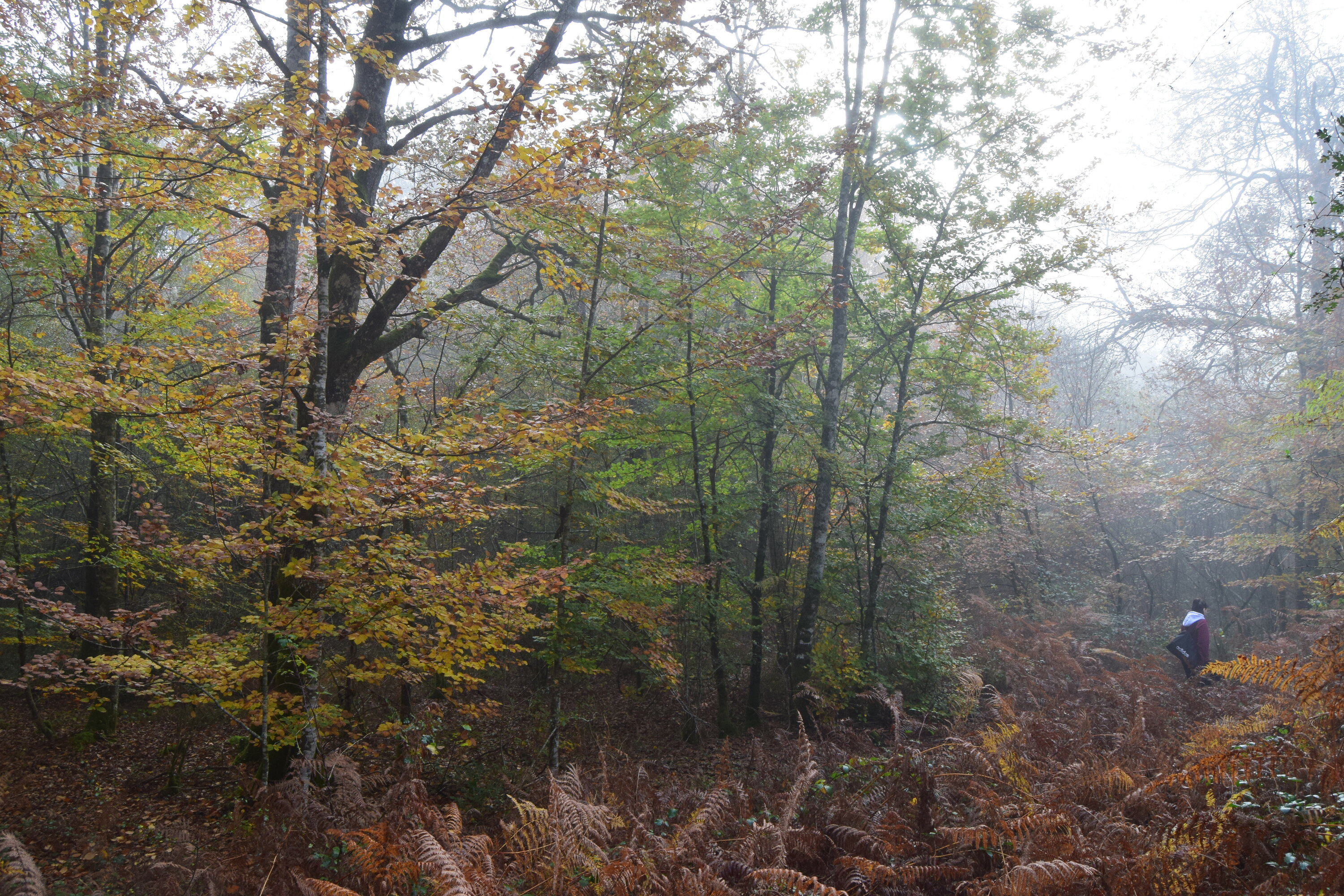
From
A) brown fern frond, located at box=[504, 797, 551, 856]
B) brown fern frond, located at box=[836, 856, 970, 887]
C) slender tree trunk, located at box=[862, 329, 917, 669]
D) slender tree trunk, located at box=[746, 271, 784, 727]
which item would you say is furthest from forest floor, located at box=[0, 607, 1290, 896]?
slender tree trunk, located at box=[862, 329, 917, 669]

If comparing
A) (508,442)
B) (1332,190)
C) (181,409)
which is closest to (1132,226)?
(1332,190)

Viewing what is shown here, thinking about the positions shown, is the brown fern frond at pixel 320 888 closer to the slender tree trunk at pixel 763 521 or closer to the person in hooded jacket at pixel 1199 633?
the slender tree trunk at pixel 763 521

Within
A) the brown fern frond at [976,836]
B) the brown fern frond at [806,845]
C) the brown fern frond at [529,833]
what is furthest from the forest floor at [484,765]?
the brown fern frond at [529,833]

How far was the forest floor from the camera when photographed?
Result: 4.62 metres

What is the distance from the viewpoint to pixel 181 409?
4.55 metres

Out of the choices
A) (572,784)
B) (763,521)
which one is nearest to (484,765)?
(572,784)

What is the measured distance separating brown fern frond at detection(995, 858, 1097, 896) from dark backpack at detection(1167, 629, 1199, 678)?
31.2ft

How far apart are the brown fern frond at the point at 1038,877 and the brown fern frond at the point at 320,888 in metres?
2.94

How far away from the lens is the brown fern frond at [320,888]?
2984 millimetres

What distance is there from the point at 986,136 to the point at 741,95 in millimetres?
4122

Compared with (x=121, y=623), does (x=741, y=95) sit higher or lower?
higher

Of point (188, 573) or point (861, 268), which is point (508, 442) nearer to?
point (188, 573)

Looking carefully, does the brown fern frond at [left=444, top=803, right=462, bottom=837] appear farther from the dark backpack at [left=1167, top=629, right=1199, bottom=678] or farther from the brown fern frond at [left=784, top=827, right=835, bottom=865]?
the dark backpack at [left=1167, top=629, right=1199, bottom=678]

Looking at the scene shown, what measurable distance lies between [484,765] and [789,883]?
5.33 meters
